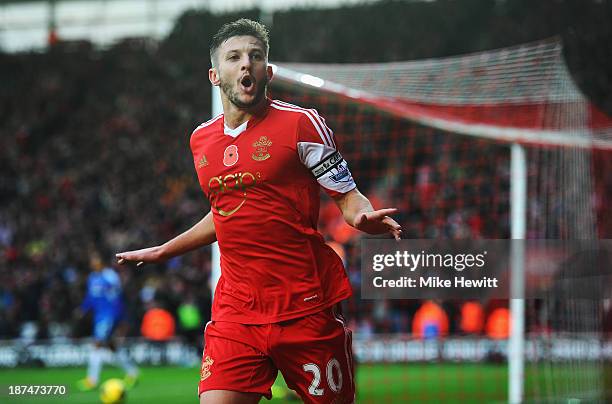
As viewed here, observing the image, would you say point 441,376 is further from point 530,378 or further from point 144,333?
point 144,333

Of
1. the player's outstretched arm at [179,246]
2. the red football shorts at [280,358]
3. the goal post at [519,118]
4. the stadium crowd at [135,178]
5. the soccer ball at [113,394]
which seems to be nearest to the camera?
the red football shorts at [280,358]

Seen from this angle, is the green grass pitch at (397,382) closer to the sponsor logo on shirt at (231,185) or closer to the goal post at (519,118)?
the goal post at (519,118)

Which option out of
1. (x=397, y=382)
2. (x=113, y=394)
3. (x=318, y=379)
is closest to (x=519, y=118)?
(x=397, y=382)

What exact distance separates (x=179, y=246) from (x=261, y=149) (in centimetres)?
65

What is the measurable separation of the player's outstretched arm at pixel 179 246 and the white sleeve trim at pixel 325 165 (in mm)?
560

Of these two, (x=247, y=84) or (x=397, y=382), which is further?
(x=397, y=382)

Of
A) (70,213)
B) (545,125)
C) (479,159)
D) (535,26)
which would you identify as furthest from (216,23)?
(545,125)

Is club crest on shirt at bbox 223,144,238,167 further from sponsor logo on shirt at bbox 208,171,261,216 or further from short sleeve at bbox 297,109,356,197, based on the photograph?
short sleeve at bbox 297,109,356,197

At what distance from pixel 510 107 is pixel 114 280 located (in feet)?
19.7

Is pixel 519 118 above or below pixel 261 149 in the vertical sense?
above

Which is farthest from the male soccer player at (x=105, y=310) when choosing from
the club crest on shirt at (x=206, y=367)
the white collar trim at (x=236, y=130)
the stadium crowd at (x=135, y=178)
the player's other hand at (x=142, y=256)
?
the white collar trim at (x=236, y=130)

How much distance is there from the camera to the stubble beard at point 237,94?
3551 millimetres

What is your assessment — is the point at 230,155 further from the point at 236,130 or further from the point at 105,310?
the point at 105,310

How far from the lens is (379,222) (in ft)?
10.9
